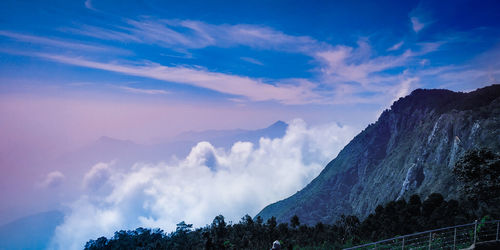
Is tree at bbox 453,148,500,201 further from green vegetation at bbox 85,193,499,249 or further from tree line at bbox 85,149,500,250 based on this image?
green vegetation at bbox 85,193,499,249

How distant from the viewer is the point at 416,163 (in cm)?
13262

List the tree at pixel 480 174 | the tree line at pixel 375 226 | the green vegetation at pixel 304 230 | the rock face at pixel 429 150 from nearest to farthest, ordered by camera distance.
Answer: the tree at pixel 480 174 < the tree line at pixel 375 226 < the green vegetation at pixel 304 230 < the rock face at pixel 429 150

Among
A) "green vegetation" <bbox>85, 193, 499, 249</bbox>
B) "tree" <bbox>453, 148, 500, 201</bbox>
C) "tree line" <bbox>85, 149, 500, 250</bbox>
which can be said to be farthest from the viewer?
"green vegetation" <bbox>85, 193, 499, 249</bbox>

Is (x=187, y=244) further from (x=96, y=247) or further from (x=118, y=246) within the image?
(x=96, y=247)

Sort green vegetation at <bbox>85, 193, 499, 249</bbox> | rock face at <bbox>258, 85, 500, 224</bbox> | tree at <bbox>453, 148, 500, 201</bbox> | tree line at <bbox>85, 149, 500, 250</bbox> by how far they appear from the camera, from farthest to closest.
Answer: rock face at <bbox>258, 85, 500, 224</bbox>, green vegetation at <bbox>85, 193, 499, 249</bbox>, tree line at <bbox>85, 149, 500, 250</bbox>, tree at <bbox>453, 148, 500, 201</bbox>

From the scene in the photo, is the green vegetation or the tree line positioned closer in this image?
the tree line

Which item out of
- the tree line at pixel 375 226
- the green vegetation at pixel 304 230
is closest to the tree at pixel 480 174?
the tree line at pixel 375 226

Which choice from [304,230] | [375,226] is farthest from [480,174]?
[304,230]

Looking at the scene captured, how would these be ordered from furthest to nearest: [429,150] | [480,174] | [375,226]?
[429,150]
[375,226]
[480,174]

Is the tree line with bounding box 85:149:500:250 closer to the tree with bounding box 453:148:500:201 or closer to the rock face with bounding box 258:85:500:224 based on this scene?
the tree with bounding box 453:148:500:201

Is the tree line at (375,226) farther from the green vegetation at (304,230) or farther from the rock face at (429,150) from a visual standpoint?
the rock face at (429,150)

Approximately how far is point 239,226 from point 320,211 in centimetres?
13823

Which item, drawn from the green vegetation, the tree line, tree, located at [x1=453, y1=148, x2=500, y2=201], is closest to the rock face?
the green vegetation

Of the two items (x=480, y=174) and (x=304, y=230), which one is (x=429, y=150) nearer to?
(x=304, y=230)
